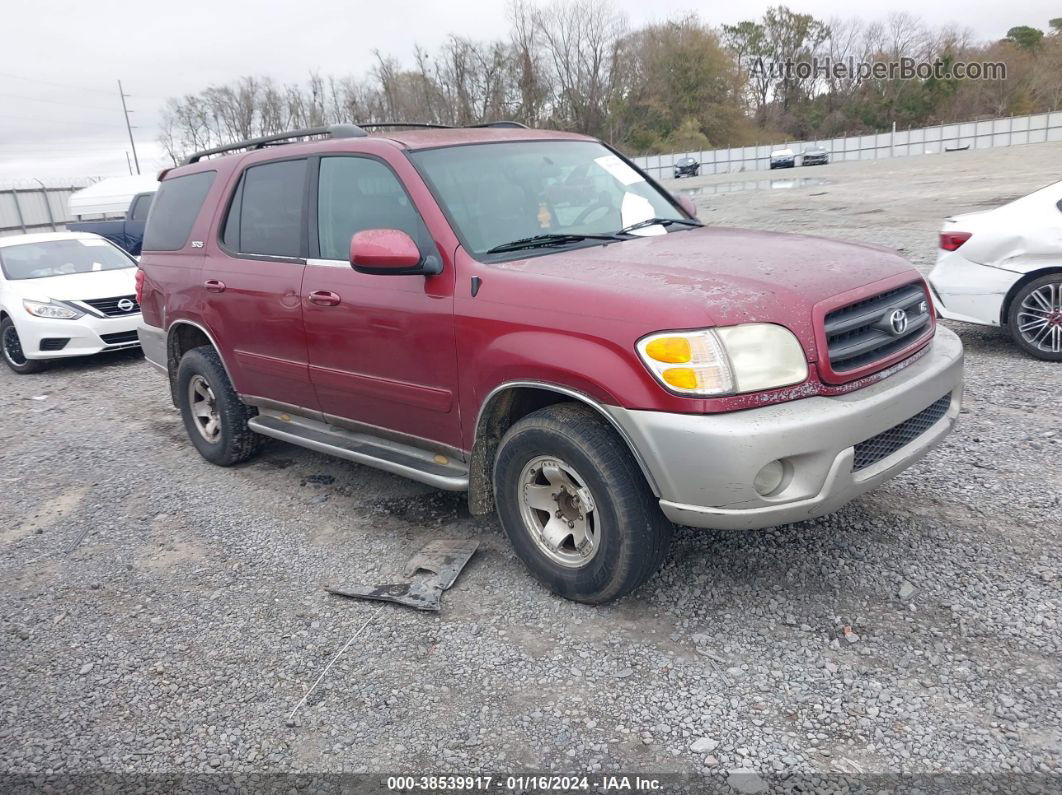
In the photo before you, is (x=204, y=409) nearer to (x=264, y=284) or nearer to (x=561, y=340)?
(x=264, y=284)

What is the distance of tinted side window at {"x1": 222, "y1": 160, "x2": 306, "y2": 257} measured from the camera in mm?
4555

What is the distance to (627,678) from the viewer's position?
302 cm

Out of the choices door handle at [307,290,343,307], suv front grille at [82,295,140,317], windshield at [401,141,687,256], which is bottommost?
suv front grille at [82,295,140,317]

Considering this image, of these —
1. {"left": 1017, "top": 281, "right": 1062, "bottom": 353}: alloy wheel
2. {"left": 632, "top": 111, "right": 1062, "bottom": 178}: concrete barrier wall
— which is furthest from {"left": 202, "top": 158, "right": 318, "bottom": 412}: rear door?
{"left": 632, "top": 111, "right": 1062, "bottom": 178}: concrete barrier wall

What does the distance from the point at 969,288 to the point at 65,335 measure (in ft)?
29.8

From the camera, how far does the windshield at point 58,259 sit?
1005 cm

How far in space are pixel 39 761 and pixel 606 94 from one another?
239ft

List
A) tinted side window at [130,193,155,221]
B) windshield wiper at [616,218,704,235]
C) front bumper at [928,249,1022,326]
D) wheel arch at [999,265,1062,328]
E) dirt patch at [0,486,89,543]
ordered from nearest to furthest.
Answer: windshield wiper at [616,218,704,235] < dirt patch at [0,486,89,543] < wheel arch at [999,265,1062,328] < front bumper at [928,249,1022,326] < tinted side window at [130,193,155,221]

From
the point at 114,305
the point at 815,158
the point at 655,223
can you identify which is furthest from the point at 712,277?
the point at 815,158

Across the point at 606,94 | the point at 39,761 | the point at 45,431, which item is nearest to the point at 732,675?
the point at 39,761

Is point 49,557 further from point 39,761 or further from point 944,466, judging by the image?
point 944,466

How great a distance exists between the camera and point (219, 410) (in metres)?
5.42

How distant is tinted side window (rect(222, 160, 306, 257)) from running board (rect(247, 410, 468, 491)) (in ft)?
3.25

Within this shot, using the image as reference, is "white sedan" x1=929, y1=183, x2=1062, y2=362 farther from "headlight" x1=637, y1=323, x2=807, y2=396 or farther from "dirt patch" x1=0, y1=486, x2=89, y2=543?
"dirt patch" x1=0, y1=486, x2=89, y2=543
